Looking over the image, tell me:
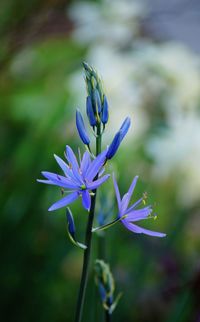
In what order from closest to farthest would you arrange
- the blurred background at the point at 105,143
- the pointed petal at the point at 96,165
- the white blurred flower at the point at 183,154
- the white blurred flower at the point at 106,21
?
the pointed petal at the point at 96,165, the blurred background at the point at 105,143, the white blurred flower at the point at 183,154, the white blurred flower at the point at 106,21

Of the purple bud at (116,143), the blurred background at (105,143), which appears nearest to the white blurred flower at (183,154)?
the blurred background at (105,143)

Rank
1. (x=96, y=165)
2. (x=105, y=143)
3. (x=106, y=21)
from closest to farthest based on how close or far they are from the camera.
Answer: (x=96, y=165)
(x=105, y=143)
(x=106, y=21)

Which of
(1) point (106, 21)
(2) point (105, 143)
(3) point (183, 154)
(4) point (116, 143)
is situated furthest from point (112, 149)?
(1) point (106, 21)

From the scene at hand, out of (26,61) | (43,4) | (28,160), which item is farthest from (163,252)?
(26,61)

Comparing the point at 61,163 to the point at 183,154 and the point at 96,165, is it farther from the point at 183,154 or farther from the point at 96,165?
the point at 183,154

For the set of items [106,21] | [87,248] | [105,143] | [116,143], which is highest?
[106,21]

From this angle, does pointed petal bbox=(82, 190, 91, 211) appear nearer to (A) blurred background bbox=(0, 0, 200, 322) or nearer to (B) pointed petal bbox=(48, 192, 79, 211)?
(B) pointed petal bbox=(48, 192, 79, 211)

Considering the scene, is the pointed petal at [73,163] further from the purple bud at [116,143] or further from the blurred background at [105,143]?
the blurred background at [105,143]

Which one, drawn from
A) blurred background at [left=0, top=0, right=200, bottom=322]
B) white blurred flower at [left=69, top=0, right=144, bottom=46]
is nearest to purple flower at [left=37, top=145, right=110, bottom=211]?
blurred background at [left=0, top=0, right=200, bottom=322]
